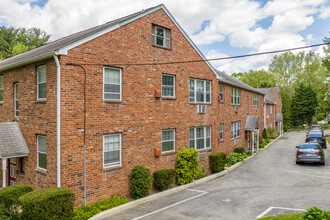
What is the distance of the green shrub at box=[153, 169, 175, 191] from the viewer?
12617 millimetres

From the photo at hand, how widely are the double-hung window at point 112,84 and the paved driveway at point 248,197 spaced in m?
5.02

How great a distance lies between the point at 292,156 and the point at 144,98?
18034 millimetres

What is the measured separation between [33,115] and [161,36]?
780 centimetres

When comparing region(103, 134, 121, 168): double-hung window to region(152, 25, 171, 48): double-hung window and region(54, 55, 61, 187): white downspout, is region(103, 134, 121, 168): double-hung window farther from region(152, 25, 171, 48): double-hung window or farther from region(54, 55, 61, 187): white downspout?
region(152, 25, 171, 48): double-hung window

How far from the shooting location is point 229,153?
21453 millimetres

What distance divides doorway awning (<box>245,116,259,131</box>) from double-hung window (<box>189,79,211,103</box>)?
1033 cm

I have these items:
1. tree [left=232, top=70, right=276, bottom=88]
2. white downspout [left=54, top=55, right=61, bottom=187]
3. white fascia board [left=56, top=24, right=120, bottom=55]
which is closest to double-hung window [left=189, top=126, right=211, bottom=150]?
white fascia board [left=56, top=24, right=120, bottom=55]

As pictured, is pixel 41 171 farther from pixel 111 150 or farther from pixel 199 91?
pixel 199 91

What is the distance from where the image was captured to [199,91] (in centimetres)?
1672

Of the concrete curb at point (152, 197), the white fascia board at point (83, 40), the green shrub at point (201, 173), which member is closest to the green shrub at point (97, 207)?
the concrete curb at point (152, 197)

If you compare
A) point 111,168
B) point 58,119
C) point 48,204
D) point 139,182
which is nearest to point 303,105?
point 139,182

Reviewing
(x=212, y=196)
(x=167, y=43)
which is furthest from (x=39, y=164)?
(x=167, y=43)

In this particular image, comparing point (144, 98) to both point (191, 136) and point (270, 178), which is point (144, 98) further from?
point (270, 178)

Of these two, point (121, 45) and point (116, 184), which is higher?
point (121, 45)
